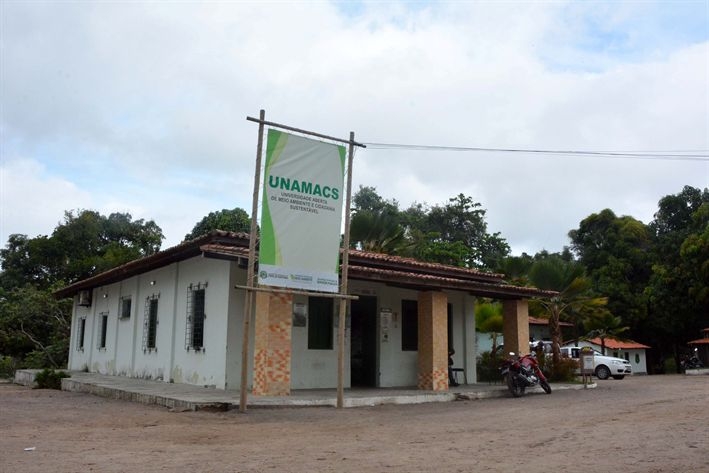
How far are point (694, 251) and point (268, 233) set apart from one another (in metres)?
29.2

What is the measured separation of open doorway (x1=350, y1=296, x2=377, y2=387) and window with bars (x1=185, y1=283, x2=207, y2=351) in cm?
370

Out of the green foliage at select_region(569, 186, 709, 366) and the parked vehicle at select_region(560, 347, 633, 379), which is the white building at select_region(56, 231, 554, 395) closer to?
the parked vehicle at select_region(560, 347, 633, 379)

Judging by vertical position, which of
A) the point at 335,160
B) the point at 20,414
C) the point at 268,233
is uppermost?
the point at 335,160

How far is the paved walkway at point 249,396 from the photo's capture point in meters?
11.3

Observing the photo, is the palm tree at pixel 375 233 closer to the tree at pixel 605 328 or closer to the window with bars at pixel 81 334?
the window with bars at pixel 81 334

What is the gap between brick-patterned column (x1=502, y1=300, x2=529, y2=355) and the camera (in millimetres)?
17734

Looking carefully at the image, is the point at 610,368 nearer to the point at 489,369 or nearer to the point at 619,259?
the point at 489,369

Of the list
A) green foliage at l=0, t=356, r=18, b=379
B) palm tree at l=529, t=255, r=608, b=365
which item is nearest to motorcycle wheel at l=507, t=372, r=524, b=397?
palm tree at l=529, t=255, r=608, b=365

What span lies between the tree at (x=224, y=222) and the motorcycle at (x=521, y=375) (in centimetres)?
2354

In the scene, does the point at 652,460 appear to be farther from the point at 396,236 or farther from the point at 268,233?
the point at 396,236

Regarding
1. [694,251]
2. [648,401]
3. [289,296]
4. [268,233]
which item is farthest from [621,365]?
[268,233]

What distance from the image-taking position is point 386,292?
16797mm

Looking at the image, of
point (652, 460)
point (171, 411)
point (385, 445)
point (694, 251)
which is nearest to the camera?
point (652, 460)

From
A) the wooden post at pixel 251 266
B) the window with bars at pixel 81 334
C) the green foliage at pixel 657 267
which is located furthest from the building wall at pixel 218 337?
the green foliage at pixel 657 267
